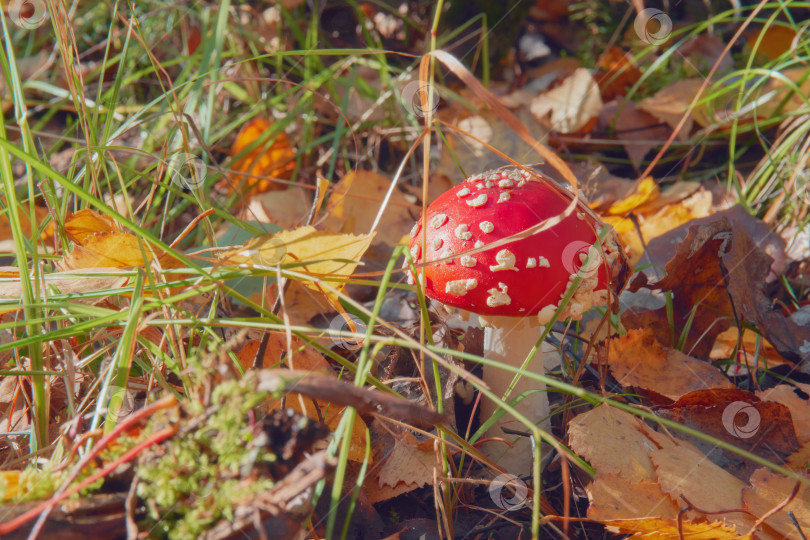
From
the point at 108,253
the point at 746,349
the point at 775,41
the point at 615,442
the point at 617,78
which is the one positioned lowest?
the point at 746,349

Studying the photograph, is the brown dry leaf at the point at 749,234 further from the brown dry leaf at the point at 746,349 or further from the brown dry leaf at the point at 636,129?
the brown dry leaf at the point at 636,129

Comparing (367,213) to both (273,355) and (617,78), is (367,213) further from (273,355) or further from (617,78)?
(617,78)

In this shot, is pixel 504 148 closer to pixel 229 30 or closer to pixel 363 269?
pixel 363 269

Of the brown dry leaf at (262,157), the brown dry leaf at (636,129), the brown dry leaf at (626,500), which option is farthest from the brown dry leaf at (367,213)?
the brown dry leaf at (626,500)

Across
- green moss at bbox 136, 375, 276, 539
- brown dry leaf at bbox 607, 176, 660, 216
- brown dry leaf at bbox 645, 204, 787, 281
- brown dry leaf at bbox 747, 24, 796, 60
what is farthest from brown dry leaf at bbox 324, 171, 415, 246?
brown dry leaf at bbox 747, 24, 796, 60

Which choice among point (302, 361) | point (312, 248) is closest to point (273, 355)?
point (302, 361)

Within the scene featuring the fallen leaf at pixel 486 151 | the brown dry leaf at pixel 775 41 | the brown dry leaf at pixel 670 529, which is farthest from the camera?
the brown dry leaf at pixel 775 41
